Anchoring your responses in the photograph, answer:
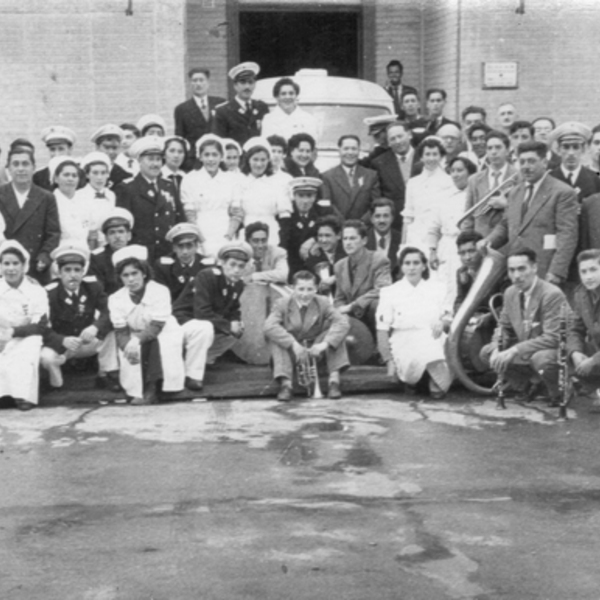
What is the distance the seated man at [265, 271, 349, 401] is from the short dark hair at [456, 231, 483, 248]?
117cm

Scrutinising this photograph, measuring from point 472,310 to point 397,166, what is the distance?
8.28ft

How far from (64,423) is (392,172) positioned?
4.48m

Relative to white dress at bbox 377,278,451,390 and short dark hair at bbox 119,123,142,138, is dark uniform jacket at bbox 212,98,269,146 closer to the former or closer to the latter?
short dark hair at bbox 119,123,142,138

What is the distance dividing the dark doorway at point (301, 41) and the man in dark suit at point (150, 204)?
24.5ft

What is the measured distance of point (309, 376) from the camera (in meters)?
10.9

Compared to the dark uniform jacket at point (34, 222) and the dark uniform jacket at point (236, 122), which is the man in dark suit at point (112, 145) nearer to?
the dark uniform jacket at point (236, 122)

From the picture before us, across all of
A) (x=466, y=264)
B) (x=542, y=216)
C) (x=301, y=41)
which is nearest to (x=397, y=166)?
(x=466, y=264)

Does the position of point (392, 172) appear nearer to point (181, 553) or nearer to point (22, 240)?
point (22, 240)

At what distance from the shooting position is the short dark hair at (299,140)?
12695mm

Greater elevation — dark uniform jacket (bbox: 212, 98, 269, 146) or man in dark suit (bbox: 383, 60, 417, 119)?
man in dark suit (bbox: 383, 60, 417, 119)

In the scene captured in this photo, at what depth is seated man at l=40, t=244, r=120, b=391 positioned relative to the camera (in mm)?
11102

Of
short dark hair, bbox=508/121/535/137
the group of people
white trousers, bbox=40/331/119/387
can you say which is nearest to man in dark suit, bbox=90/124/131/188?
the group of people

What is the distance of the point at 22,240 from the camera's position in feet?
37.7

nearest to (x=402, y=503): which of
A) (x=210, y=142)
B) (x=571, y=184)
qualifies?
(x=571, y=184)
